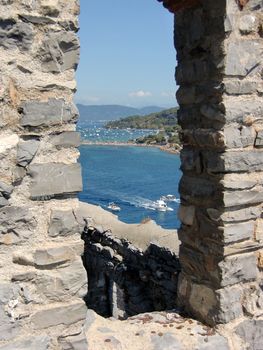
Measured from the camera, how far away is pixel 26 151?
2480mm

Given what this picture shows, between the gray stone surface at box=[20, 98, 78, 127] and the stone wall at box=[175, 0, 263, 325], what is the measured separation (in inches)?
44.7

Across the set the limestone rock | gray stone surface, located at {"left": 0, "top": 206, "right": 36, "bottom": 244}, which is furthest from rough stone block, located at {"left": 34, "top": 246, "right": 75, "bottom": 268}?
the limestone rock

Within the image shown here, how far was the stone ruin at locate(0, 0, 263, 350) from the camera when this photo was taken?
8.09 feet

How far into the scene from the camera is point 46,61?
250cm

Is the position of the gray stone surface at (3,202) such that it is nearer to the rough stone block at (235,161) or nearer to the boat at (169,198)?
the rough stone block at (235,161)

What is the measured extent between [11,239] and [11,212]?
14cm

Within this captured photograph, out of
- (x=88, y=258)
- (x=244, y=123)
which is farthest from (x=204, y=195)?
(x=88, y=258)

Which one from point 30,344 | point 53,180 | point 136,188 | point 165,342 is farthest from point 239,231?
point 136,188

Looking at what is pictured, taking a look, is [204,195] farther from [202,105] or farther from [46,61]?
[46,61]

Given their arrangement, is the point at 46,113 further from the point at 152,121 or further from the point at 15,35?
the point at 152,121

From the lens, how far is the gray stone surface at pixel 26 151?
2465 mm

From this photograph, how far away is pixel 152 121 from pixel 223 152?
324 ft

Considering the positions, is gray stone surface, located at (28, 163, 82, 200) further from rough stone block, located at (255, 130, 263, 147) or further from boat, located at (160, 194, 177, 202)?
boat, located at (160, 194, 177, 202)

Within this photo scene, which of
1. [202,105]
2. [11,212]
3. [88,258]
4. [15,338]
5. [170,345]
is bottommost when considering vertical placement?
[88,258]
